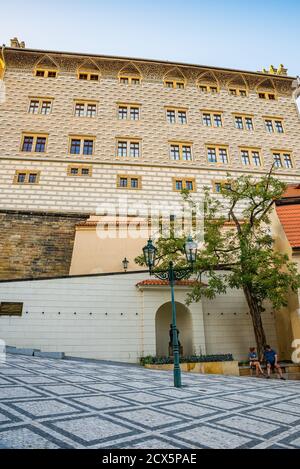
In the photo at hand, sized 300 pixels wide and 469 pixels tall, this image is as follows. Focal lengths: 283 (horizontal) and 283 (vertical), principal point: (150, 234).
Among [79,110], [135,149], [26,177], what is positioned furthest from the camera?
[79,110]

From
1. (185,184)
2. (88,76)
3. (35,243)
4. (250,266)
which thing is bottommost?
(250,266)

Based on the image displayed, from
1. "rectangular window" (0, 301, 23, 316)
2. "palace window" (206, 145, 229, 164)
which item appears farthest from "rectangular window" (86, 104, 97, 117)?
"rectangular window" (0, 301, 23, 316)

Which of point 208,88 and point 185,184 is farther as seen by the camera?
point 208,88

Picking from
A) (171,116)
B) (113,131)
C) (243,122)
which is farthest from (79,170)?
(243,122)

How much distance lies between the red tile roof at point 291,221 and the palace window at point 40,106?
18904 mm

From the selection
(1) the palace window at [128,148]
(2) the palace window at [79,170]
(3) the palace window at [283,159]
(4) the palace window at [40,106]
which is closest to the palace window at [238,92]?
(3) the palace window at [283,159]

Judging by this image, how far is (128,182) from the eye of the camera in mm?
21000

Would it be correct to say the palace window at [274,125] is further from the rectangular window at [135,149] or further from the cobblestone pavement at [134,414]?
the cobblestone pavement at [134,414]

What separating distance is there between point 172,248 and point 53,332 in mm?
6266

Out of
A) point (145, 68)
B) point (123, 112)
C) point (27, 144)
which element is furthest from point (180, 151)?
point (27, 144)

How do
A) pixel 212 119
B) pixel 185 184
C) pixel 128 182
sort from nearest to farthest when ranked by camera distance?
pixel 128 182, pixel 185 184, pixel 212 119

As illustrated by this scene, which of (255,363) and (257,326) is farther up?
(257,326)

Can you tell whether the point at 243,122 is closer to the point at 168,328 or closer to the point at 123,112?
the point at 123,112

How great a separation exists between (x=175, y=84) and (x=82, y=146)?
35.2ft
